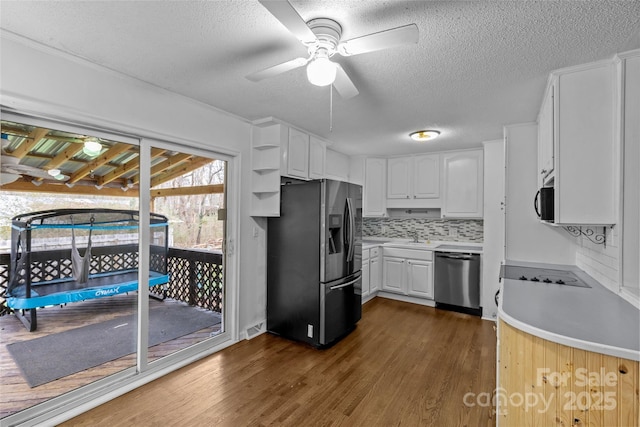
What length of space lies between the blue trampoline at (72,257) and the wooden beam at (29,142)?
38cm

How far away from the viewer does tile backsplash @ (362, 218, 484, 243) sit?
14.9 feet

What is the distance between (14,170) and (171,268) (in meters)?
1.28

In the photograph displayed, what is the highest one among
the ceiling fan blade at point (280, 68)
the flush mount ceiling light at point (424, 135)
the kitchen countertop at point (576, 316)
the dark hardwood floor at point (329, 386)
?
the flush mount ceiling light at point (424, 135)

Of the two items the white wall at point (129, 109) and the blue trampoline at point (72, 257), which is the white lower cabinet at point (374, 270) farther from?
the blue trampoline at point (72, 257)

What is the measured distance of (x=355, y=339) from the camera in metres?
3.19

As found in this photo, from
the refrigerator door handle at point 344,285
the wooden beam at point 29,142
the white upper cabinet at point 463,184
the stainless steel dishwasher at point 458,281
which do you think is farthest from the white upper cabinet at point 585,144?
the wooden beam at point 29,142

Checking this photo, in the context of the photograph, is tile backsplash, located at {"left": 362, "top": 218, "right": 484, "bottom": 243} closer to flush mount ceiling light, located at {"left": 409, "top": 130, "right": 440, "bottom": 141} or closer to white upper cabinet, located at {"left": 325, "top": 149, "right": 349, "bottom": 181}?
white upper cabinet, located at {"left": 325, "top": 149, "right": 349, "bottom": 181}

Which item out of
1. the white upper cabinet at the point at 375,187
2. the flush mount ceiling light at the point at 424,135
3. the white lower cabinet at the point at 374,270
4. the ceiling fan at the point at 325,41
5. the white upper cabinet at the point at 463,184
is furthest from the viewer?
the white upper cabinet at the point at 375,187

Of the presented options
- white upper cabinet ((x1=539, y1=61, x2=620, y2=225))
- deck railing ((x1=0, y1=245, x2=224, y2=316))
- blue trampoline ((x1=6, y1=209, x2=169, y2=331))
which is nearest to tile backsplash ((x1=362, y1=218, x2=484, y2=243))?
white upper cabinet ((x1=539, y1=61, x2=620, y2=225))

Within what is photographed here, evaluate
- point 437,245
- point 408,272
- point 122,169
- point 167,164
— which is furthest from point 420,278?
point 122,169

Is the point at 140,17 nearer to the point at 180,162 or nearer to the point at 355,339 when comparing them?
the point at 180,162

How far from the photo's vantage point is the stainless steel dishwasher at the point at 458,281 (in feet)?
12.8

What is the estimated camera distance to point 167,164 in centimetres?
265

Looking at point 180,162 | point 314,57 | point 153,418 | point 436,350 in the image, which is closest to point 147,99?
point 180,162
